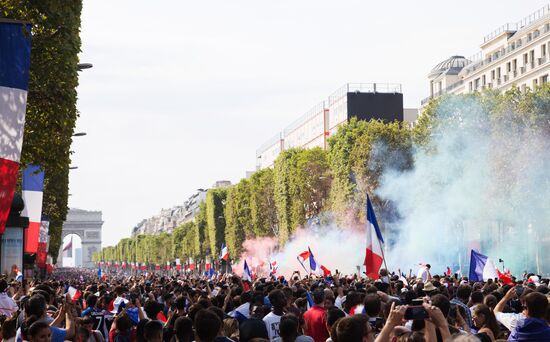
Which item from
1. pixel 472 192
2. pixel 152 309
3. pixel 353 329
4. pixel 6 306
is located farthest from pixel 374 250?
pixel 472 192

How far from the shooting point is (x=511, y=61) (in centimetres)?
8750

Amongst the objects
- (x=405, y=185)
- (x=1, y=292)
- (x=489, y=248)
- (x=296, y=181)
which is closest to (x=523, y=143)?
(x=405, y=185)

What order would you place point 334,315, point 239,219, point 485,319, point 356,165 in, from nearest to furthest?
point 334,315, point 485,319, point 356,165, point 239,219

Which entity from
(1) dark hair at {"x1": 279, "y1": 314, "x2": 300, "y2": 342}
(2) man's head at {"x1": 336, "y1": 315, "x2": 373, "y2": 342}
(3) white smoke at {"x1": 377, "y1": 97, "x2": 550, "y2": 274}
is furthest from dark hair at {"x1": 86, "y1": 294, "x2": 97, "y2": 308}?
(3) white smoke at {"x1": 377, "y1": 97, "x2": 550, "y2": 274}

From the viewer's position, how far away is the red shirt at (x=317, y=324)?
12688 millimetres

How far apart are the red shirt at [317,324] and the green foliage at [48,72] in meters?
9.48

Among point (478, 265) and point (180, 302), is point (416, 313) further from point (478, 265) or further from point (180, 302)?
point (478, 265)

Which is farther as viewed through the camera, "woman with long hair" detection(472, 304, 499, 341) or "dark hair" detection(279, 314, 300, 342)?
"woman with long hair" detection(472, 304, 499, 341)

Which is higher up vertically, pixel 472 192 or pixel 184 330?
pixel 472 192

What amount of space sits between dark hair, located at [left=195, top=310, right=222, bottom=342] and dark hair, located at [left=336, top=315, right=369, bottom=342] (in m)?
1.45

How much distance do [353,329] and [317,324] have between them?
4.94 metres

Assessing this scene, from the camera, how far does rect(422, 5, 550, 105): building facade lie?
266 ft

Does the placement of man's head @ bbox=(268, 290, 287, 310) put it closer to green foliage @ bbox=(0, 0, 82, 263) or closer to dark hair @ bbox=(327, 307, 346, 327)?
dark hair @ bbox=(327, 307, 346, 327)

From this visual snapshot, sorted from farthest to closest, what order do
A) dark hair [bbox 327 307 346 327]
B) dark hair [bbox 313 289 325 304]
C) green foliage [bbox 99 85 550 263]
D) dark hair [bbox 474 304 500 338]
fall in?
green foliage [bbox 99 85 550 263]
dark hair [bbox 313 289 325 304]
dark hair [bbox 474 304 500 338]
dark hair [bbox 327 307 346 327]
